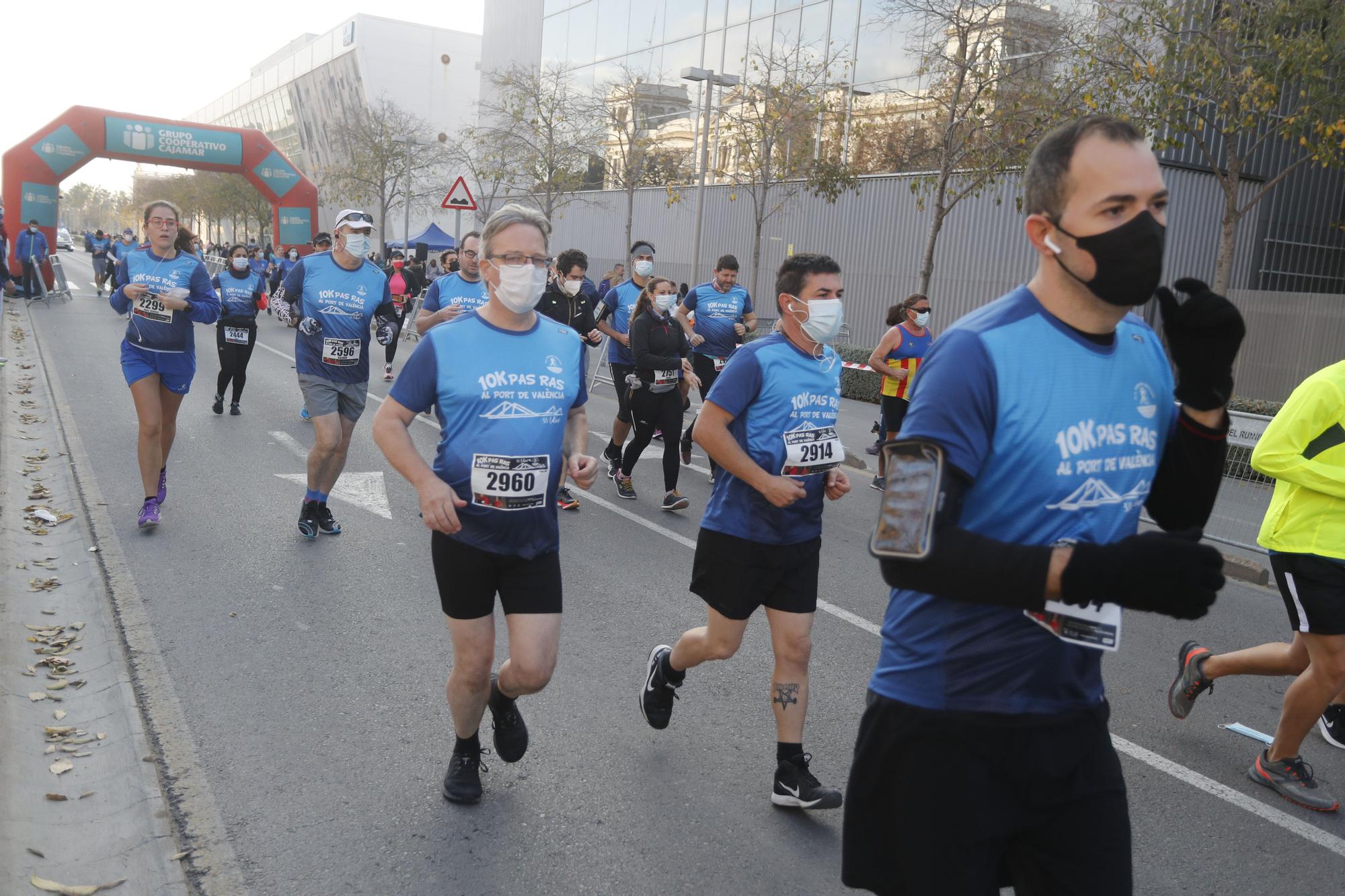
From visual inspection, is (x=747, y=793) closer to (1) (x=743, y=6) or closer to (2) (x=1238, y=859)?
(2) (x=1238, y=859)

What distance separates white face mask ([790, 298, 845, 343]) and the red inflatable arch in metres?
29.9

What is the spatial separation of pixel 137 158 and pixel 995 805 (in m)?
39.4

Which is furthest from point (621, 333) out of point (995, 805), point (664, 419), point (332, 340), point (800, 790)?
point (995, 805)

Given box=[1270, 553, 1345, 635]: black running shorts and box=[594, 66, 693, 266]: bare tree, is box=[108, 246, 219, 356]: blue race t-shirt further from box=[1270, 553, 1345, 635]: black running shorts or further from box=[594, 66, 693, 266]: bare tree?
box=[594, 66, 693, 266]: bare tree

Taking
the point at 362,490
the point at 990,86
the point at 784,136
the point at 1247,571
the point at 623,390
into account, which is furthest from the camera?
the point at 784,136

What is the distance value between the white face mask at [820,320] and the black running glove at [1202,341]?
215 centimetres

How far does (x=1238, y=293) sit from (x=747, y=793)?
63.7 ft

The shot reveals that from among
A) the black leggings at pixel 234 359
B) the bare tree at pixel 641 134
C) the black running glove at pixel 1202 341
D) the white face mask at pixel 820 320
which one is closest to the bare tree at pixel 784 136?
the bare tree at pixel 641 134

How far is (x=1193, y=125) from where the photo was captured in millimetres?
20203

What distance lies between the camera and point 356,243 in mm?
7309

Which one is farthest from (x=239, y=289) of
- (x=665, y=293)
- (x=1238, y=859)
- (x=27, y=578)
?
(x=1238, y=859)

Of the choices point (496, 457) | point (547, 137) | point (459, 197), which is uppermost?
point (547, 137)

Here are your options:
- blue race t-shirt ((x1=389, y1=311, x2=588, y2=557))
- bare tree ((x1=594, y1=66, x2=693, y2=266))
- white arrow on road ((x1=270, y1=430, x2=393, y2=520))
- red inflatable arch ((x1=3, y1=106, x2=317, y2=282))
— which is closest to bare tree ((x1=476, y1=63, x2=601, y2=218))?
bare tree ((x1=594, y1=66, x2=693, y2=266))

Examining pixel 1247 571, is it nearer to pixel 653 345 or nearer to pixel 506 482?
pixel 653 345
